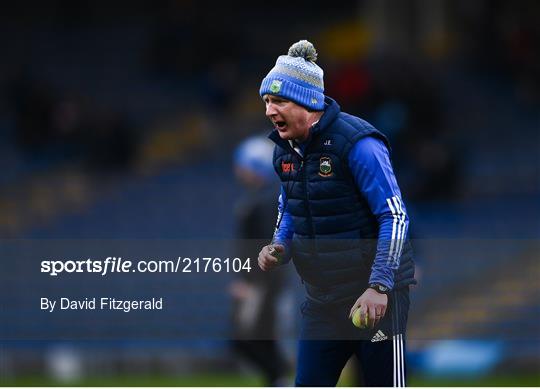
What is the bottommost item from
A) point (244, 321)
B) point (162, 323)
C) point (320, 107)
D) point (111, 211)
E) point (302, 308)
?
point (302, 308)

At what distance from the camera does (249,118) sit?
19844mm

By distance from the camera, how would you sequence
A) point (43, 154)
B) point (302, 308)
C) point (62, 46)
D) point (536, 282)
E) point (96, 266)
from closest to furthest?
point (302, 308) < point (96, 266) < point (536, 282) < point (43, 154) < point (62, 46)

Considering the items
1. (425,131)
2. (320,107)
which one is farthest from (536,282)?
(320,107)

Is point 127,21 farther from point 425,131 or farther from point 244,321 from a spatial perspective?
point 244,321

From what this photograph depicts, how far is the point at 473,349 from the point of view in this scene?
13.5 metres

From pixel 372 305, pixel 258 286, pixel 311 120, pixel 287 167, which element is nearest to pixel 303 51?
pixel 311 120

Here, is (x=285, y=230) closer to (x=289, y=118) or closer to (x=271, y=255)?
(x=271, y=255)

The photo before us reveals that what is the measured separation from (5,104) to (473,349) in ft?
30.0

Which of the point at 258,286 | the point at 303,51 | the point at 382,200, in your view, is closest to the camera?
the point at 382,200

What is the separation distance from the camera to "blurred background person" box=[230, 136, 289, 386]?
9.88 meters

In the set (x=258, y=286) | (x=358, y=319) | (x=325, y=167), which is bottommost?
(x=358, y=319)

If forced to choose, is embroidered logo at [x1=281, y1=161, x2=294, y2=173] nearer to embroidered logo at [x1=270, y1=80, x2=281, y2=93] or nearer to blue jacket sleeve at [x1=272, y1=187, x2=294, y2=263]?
blue jacket sleeve at [x1=272, y1=187, x2=294, y2=263]

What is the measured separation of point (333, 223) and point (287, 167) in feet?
1.19

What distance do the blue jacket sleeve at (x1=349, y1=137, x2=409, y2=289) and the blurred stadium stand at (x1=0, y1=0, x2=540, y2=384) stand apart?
739cm
